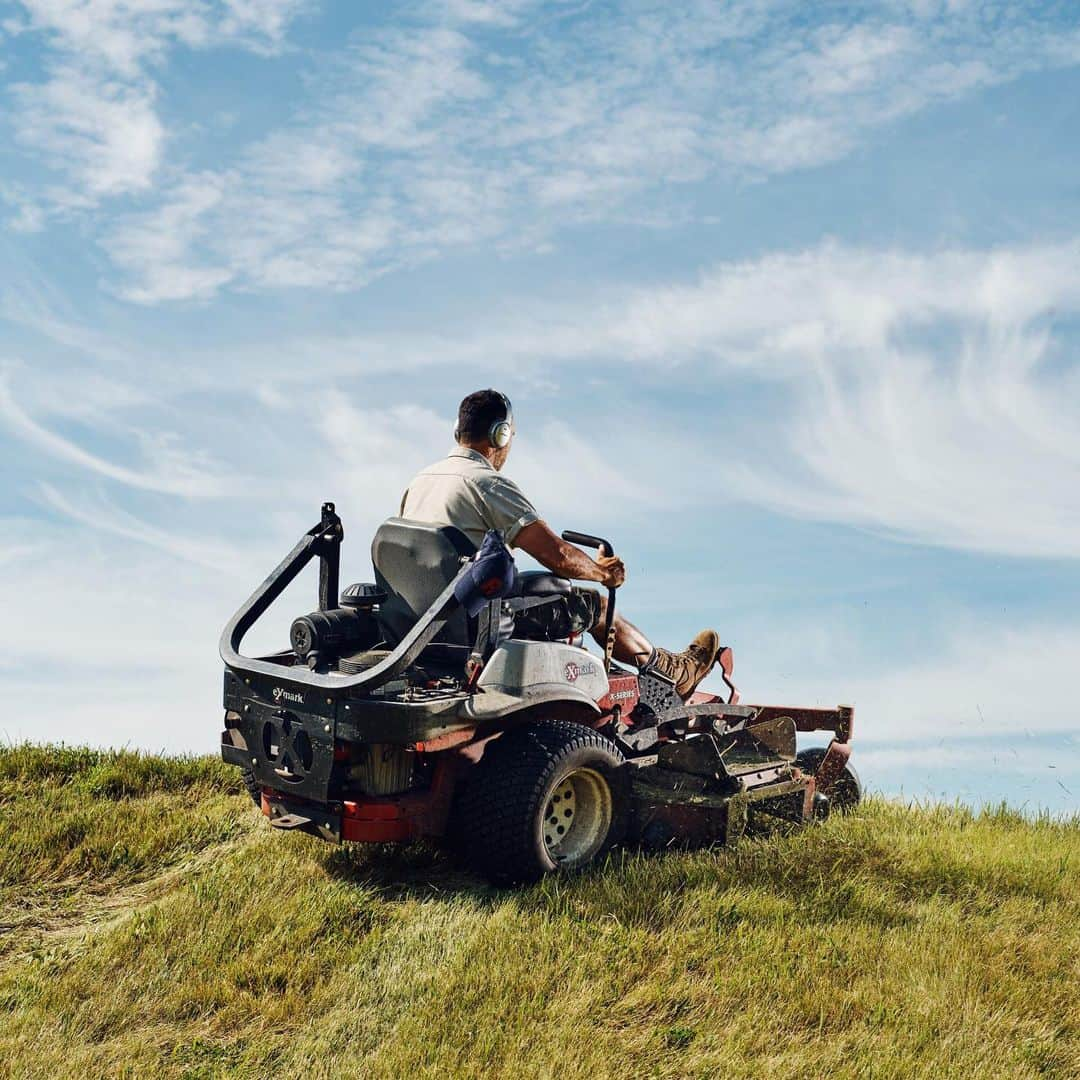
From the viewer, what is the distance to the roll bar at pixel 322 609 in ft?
17.9

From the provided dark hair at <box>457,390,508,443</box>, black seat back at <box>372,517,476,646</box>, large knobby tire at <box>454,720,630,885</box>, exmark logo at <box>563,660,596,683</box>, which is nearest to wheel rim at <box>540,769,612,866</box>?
large knobby tire at <box>454,720,630,885</box>

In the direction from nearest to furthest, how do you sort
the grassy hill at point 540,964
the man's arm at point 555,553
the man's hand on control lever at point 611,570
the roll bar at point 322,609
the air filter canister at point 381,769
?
the grassy hill at point 540,964
the roll bar at point 322,609
the air filter canister at point 381,769
the man's arm at point 555,553
the man's hand on control lever at point 611,570

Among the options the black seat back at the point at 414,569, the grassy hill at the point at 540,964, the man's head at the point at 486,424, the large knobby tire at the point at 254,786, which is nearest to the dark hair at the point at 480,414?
the man's head at the point at 486,424

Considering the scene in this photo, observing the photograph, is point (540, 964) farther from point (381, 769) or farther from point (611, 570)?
point (611, 570)

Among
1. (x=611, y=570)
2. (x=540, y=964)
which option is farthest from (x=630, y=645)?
(x=540, y=964)

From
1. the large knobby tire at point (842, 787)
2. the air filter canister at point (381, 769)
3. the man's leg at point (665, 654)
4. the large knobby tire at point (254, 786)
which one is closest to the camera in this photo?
the air filter canister at point (381, 769)

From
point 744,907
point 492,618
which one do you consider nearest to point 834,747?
point 744,907

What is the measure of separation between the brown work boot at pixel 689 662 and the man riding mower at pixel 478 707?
0.05 metres

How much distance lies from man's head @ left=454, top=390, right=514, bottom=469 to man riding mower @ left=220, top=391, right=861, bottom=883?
12 millimetres

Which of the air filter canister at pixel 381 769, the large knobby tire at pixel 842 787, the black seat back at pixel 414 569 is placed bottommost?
the large knobby tire at pixel 842 787

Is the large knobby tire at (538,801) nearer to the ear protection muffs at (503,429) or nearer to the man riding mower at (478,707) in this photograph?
the man riding mower at (478,707)

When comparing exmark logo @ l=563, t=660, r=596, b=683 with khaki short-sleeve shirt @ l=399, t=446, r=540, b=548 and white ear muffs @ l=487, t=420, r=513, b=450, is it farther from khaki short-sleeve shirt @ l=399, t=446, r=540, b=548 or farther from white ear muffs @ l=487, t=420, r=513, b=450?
white ear muffs @ l=487, t=420, r=513, b=450

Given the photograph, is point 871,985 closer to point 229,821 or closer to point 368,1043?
point 368,1043

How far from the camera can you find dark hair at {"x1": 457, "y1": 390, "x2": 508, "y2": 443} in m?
6.46
